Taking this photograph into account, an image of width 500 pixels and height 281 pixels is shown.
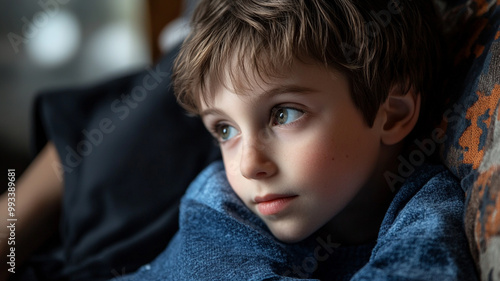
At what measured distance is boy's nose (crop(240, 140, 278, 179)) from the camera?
68 cm

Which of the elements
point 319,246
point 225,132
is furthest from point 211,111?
point 319,246

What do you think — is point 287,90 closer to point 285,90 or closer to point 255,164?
point 285,90

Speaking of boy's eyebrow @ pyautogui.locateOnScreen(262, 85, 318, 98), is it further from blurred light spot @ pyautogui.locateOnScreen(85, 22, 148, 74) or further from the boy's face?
blurred light spot @ pyautogui.locateOnScreen(85, 22, 148, 74)

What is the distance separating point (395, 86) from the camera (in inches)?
29.6

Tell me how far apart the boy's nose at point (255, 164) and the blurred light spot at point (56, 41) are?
1.50 meters

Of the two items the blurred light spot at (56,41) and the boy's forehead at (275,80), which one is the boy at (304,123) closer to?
the boy's forehead at (275,80)

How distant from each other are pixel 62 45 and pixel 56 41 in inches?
1.1

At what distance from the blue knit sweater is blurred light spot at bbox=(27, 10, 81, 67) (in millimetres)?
1352

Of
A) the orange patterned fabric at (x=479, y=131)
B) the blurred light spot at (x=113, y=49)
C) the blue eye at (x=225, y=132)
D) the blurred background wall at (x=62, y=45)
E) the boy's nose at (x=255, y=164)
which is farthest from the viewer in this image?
the blurred light spot at (x=113, y=49)

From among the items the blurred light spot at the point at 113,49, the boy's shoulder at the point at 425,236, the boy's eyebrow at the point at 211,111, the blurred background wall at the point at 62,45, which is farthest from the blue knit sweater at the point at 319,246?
the blurred light spot at the point at 113,49

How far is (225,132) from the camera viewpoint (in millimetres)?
806

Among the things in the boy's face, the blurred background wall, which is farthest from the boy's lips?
the blurred background wall

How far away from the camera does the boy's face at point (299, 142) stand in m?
0.69

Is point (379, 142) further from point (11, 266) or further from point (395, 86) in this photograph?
point (11, 266)
